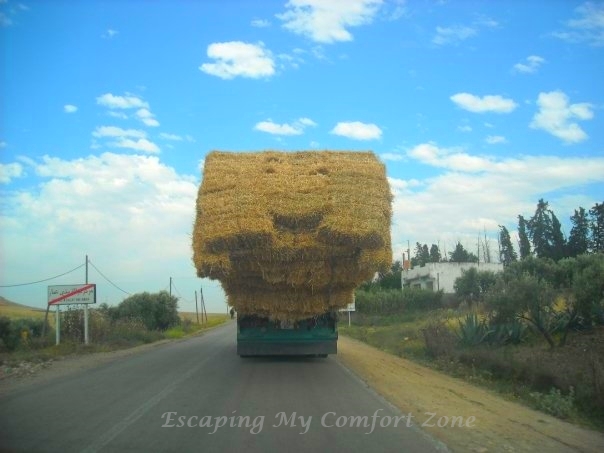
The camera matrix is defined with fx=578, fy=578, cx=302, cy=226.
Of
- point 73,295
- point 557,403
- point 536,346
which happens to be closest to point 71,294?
point 73,295

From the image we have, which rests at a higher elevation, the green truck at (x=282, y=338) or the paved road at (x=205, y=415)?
the green truck at (x=282, y=338)

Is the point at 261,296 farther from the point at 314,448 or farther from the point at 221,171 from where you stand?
the point at 314,448

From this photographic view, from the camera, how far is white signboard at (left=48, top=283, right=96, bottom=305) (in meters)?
24.3

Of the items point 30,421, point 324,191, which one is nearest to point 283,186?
point 324,191

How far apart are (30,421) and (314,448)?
417 cm

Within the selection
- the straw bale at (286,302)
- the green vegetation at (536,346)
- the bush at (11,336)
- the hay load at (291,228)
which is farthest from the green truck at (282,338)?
the bush at (11,336)

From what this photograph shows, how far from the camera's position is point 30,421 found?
8031mm

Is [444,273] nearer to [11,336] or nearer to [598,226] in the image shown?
[598,226]

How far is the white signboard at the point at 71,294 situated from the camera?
→ 2428 cm

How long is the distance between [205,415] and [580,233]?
44.8 m

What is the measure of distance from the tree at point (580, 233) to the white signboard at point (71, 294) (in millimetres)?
37807

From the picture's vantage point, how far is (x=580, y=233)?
46.4 m

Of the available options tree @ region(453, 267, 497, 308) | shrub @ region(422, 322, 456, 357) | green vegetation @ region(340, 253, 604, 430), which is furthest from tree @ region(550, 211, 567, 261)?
shrub @ region(422, 322, 456, 357)

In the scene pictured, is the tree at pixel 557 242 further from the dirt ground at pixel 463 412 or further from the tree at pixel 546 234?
the dirt ground at pixel 463 412
